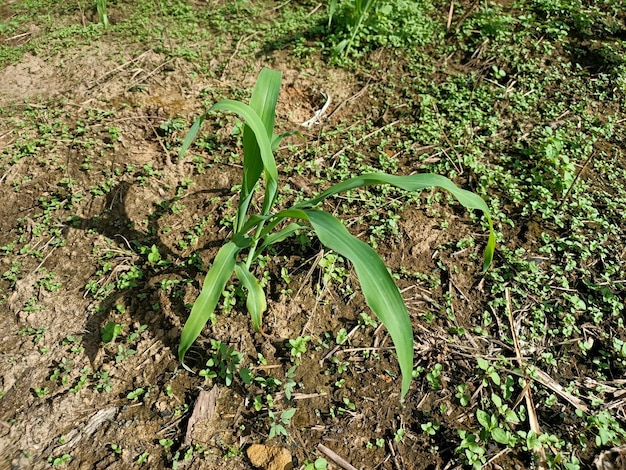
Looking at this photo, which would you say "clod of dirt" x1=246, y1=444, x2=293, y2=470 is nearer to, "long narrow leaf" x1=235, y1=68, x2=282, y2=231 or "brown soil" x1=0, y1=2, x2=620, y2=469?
"brown soil" x1=0, y1=2, x2=620, y2=469

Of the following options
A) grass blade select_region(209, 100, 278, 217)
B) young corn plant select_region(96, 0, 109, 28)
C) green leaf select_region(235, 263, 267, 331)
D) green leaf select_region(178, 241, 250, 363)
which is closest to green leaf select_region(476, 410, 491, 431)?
green leaf select_region(235, 263, 267, 331)

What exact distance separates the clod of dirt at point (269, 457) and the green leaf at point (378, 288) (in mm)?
514

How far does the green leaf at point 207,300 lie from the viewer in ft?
4.97

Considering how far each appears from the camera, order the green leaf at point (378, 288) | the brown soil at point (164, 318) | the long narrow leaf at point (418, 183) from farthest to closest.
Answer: the brown soil at point (164, 318) < the long narrow leaf at point (418, 183) < the green leaf at point (378, 288)

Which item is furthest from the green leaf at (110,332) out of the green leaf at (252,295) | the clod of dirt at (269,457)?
the clod of dirt at (269,457)

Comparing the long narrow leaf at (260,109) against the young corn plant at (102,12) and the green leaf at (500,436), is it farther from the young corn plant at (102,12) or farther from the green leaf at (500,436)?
the young corn plant at (102,12)

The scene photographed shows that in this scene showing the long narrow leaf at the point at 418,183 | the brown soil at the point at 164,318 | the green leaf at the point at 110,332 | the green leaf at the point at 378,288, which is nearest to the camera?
the green leaf at the point at 378,288

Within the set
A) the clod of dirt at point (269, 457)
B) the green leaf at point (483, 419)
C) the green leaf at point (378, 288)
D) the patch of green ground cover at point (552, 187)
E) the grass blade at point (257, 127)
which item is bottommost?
the clod of dirt at point (269, 457)

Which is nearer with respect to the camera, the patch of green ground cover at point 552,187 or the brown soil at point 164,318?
the brown soil at point 164,318

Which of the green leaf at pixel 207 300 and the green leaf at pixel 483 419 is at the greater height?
the green leaf at pixel 207 300

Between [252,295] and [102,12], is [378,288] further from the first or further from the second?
[102,12]

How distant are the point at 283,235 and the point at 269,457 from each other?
0.76 metres

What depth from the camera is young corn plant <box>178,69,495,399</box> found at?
51.4 inches

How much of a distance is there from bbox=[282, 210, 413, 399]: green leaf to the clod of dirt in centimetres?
51
